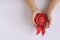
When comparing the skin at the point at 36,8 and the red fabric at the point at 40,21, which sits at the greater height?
the skin at the point at 36,8

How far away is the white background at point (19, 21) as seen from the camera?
90 cm

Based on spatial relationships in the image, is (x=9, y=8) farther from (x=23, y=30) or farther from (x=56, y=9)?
(x=56, y=9)

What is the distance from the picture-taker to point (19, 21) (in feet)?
3.01

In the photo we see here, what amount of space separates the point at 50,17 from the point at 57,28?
0.39 feet

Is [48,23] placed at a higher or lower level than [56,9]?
lower

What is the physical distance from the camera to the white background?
2.96ft

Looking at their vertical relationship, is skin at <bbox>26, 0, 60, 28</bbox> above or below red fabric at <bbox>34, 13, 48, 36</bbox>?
above

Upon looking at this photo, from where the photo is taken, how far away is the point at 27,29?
926mm

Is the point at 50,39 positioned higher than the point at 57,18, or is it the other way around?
the point at 57,18

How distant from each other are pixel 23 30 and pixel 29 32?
4cm

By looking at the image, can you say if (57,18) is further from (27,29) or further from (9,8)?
(9,8)

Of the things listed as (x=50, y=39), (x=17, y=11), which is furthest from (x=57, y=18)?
(x=17, y=11)

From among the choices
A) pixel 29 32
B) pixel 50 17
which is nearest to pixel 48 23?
pixel 50 17

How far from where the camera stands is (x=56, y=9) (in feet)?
3.03
